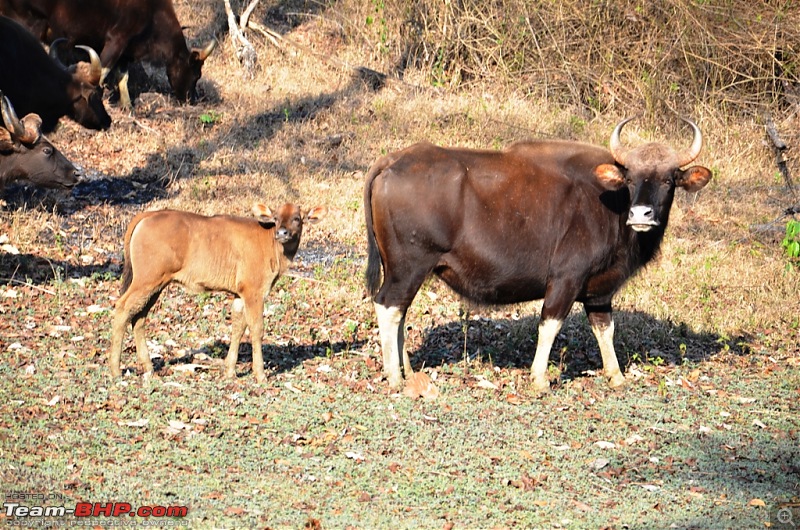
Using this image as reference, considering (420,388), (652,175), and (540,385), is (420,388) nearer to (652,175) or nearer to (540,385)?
(540,385)

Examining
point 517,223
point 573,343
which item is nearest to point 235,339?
point 517,223

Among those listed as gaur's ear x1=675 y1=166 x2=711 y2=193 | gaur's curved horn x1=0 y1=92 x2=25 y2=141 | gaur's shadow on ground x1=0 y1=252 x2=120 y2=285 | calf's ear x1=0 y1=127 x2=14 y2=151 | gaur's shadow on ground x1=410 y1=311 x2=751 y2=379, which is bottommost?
gaur's shadow on ground x1=0 y1=252 x2=120 y2=285

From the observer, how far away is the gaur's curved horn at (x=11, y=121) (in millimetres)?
11461

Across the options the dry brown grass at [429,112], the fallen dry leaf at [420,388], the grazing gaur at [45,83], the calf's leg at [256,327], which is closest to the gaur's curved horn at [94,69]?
the grazing gaur at [45,83]

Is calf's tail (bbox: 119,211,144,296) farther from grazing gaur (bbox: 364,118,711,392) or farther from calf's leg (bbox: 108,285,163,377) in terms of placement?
grazing gaur (bbox: 364,118,711,392)

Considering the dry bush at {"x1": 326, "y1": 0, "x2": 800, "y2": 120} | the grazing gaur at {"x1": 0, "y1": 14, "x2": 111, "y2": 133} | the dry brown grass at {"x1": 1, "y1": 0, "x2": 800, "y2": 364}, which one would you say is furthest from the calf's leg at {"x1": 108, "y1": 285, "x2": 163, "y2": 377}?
the dry bush at {"x1": 326, "y1": 0, "x2": 800, "y2": 120}

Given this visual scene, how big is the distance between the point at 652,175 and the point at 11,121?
715 centimetres

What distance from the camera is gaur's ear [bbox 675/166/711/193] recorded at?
851 centimetres


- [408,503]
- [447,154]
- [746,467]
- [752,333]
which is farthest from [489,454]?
[752,333]

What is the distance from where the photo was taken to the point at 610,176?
8328mm

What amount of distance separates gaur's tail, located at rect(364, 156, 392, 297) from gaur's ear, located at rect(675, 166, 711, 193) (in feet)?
7.93

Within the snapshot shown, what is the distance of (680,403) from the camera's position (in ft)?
27.9

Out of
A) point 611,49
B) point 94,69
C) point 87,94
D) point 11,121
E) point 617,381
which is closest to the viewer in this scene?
point 617,381

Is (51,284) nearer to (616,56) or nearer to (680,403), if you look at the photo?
(680,403)
